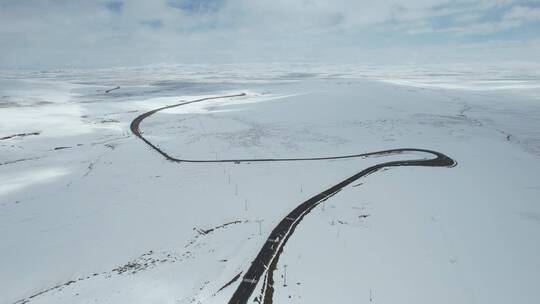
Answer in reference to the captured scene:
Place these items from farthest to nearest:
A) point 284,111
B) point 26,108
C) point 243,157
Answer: point 26,108, point 284,111, point 243,157

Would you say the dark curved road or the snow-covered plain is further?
the snow-covered plain

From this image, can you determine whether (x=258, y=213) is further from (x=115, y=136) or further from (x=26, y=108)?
(x=26, y=108)

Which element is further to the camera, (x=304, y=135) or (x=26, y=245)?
(x=304, y=135)

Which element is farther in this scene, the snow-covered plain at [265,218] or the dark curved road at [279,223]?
the snow-covered plain at [265,218]

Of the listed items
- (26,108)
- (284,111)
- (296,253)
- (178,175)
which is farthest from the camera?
(26,108)

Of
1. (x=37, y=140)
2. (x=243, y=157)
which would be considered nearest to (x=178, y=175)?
(x=243, y=157)

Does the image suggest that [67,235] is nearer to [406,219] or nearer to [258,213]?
[258,213]

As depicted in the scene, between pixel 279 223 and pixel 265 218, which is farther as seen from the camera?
pixel 265 218
